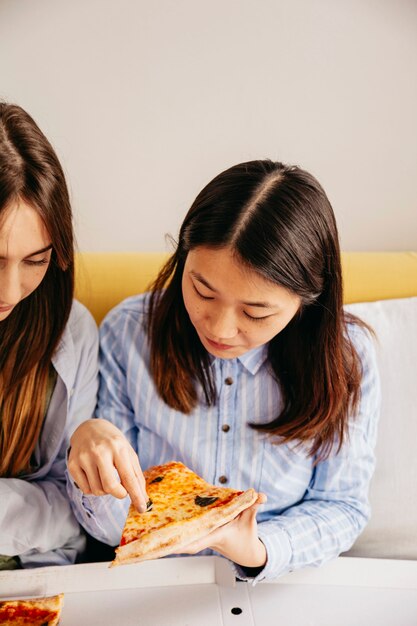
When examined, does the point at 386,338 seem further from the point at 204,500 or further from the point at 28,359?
the point at 28,359

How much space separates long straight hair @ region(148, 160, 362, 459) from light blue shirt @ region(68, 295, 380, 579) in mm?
32

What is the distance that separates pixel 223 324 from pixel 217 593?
513mm

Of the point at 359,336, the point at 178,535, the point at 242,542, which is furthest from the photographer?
the point at 359,336

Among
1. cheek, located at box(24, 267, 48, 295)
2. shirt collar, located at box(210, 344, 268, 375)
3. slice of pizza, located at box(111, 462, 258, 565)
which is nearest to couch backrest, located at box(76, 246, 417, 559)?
shirt collar, located at box(210, 344, 268, 375)

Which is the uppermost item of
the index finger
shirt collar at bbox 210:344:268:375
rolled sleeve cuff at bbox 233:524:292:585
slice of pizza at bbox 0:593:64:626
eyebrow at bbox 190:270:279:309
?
eyebrow at bbox 190:270:279:309

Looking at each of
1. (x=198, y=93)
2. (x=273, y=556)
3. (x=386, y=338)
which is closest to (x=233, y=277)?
(x=273, y=556)

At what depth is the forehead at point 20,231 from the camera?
112 centimetres

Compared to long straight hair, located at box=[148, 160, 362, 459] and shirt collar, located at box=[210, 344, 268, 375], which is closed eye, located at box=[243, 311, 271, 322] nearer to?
long straight hair, located at box=[148, 160, 362, 459]

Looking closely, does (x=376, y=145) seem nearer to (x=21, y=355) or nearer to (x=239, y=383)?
(x=239, y=383)

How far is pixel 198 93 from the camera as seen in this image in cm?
183

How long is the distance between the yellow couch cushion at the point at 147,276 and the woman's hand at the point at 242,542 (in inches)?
28.8

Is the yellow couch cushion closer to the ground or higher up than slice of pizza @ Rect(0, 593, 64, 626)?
higher up

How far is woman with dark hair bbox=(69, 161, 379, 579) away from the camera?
1.15m

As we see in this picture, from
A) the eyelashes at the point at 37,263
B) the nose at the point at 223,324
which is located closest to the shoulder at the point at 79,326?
the eyelashes at the point at 37,263
